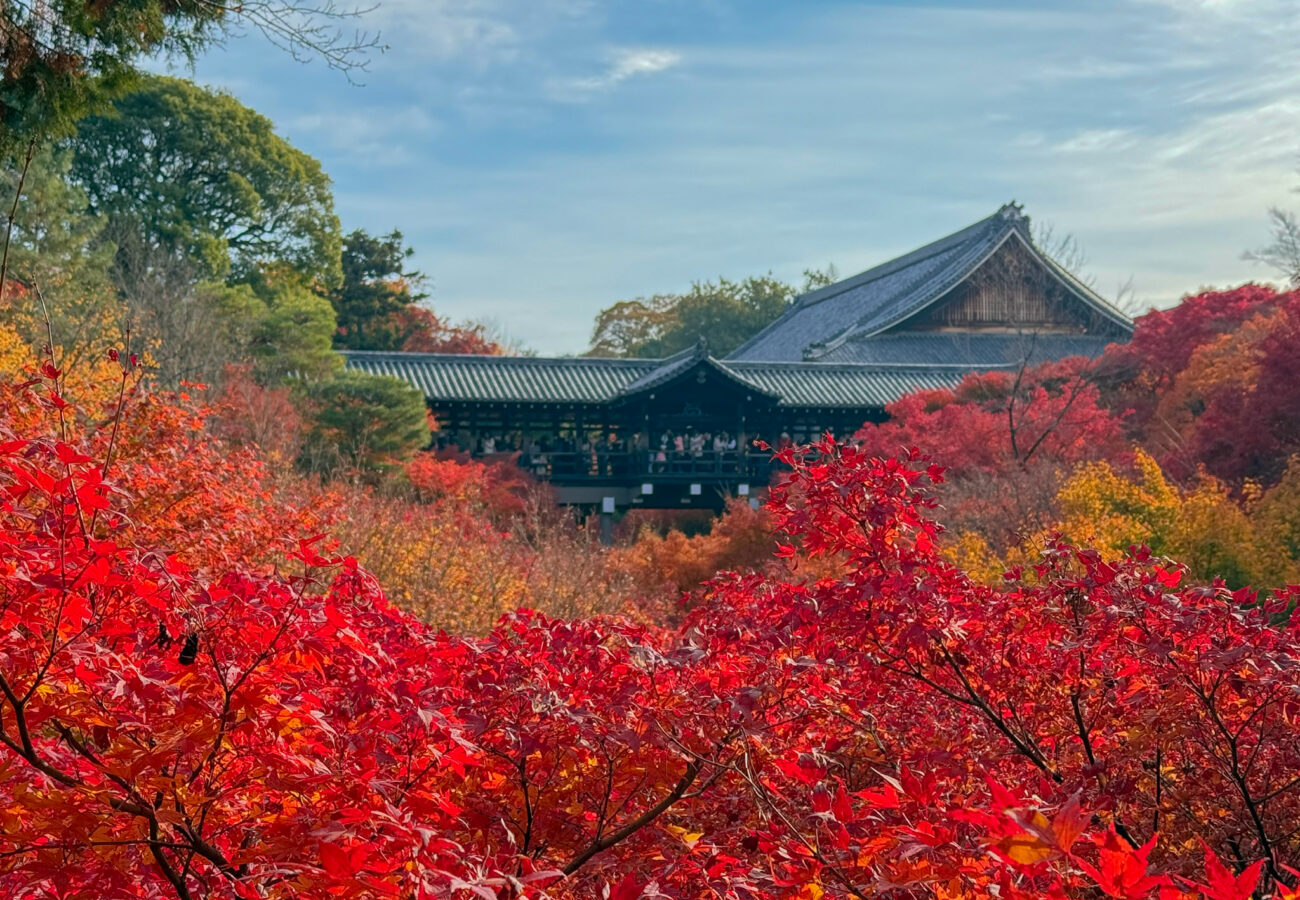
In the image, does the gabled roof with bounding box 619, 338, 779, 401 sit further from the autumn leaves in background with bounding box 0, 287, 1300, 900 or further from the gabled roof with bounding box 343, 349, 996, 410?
the autumn leaves in background with bounding box 0, 287, 1300, 900

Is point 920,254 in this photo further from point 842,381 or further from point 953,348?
point 842,381

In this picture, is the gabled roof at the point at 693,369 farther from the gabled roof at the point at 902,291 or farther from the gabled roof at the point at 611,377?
the gabled roof at the point at 902,291

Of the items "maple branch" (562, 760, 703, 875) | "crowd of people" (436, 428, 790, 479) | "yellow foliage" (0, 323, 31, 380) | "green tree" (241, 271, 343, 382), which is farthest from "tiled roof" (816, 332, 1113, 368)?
"maple branch" (562, 760, 703, 875)

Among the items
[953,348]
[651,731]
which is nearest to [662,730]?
[651,731]

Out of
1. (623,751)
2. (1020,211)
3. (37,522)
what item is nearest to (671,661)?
(623,751)

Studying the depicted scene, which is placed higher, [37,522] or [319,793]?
[37,522]

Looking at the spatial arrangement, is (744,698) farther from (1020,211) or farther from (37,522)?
(1020,211)

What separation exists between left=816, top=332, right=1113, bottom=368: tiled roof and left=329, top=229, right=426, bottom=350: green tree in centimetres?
1382

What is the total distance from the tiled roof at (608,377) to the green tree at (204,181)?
7646 mm

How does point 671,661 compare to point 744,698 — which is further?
point 671,661

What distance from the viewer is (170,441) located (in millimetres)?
7469

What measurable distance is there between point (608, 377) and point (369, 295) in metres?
12.4

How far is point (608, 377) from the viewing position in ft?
84.6

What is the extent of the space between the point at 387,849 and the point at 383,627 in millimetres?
1760
